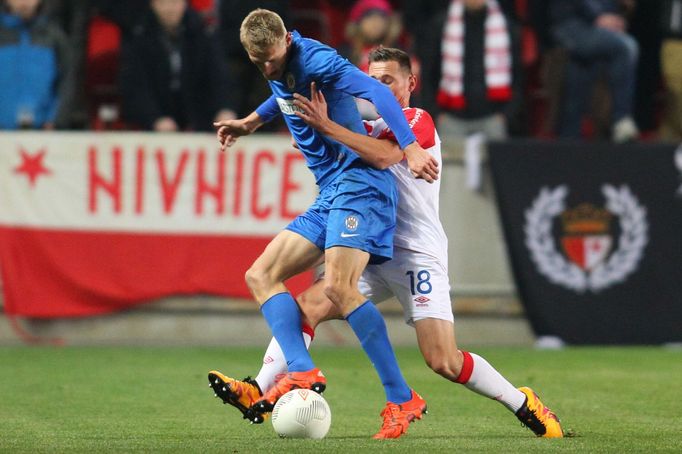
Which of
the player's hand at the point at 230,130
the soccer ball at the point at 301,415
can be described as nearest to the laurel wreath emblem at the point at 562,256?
the player's hand at the point at 230,130

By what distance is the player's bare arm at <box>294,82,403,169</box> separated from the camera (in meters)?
6.44

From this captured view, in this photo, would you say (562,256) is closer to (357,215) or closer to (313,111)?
(357,215)

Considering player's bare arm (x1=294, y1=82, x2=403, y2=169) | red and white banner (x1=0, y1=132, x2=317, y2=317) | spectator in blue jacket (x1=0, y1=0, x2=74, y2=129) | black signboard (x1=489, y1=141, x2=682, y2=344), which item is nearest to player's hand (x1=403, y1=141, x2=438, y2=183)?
player's bare arm (x1=294, y1=82, x2=403, y2=169)

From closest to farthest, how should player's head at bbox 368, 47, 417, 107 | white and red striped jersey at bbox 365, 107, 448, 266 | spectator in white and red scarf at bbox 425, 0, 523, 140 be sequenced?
1. white and red striped jersey at bbox 365, 107, 448, 266
2. player's head at bbox 368, 47, 417, 107
3. spectator in white and red scarf at bbox 425, 0, 523, 140

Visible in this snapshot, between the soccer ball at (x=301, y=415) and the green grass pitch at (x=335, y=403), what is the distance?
0.07m

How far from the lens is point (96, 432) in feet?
21.7

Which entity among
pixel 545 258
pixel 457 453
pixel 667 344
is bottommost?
pixel 667 344

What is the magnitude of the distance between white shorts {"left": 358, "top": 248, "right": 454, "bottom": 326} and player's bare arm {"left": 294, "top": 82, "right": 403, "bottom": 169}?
1.64 feet

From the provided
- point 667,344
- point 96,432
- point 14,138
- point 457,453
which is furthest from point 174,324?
point 457,453

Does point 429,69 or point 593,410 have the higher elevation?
point 429,69

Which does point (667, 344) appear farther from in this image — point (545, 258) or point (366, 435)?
point (366, 435)

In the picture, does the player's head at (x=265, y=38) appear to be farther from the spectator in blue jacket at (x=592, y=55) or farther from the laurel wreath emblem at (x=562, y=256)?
the spectator in blue jacket at (x=592, y=55)

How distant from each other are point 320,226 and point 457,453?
1454 millimetres

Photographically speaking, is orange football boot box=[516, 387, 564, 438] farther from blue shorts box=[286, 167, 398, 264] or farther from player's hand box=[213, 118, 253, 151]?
player's hand box=[213, 118, 253, 151]
